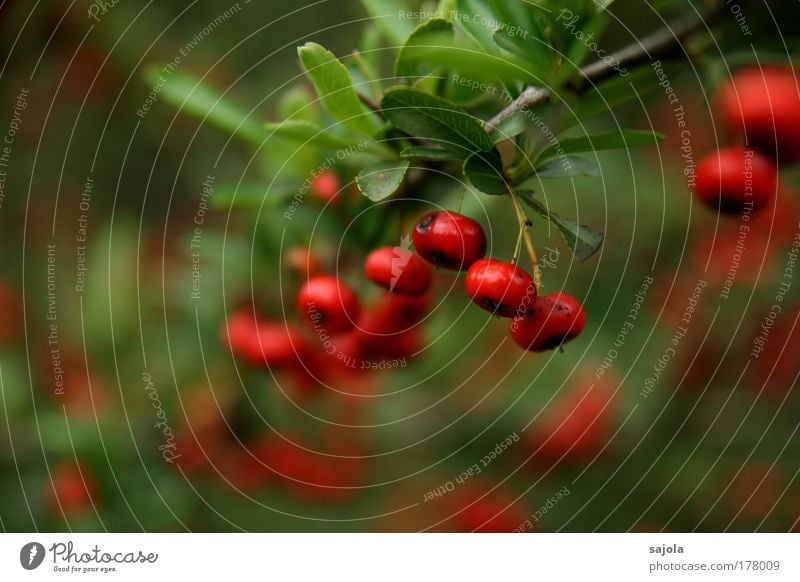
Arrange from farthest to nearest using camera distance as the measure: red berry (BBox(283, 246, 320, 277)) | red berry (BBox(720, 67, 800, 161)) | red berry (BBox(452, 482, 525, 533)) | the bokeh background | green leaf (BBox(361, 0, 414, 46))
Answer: red berry (BBox(452, 482, 525, 533)), the bokeh background, red berry (BBox(283, 246, 320, 277)), green leaf (BBox(361, 0, 414, 46)), red berry (BBox(720, 67, 800, 161))

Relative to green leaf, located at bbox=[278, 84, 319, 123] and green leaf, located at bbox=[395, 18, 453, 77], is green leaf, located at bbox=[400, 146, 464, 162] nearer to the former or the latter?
green leaf, located at bbox=[395, 18, 453, 77]

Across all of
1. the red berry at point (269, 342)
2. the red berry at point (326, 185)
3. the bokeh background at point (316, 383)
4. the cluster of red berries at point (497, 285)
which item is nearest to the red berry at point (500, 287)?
the cluster of red berries at point (497, 285)

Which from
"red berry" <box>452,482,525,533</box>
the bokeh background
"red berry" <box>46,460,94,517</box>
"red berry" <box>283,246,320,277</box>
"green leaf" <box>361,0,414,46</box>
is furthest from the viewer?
"red berry" <box>452,482,525,533</box>

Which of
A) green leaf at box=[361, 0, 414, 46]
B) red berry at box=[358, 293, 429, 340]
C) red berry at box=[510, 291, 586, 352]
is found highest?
green leaf at box=[361, 0, 414, 46]

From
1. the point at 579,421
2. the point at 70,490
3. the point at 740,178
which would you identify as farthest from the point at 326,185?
the point at 579,421

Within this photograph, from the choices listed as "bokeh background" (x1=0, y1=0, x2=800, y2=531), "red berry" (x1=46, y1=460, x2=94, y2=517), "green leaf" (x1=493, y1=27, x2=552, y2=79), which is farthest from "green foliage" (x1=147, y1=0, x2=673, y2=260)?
"red berry" (x1=46, y1=460, x2=94, y2=517)

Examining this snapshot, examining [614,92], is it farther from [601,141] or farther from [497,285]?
[497,285]
